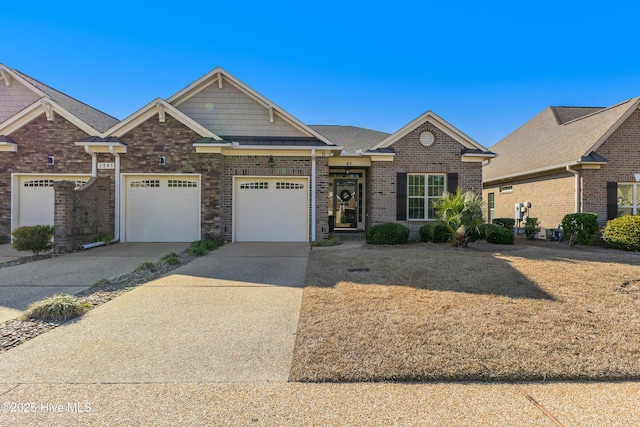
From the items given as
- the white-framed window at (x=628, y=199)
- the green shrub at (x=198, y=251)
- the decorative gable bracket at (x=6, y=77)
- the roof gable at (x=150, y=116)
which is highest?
the decorative gable bracket at (x=6, y=77)

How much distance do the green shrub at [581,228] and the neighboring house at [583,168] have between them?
1659 mm

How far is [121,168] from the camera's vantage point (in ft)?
36.9

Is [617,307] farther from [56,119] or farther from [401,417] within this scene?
[56,119]

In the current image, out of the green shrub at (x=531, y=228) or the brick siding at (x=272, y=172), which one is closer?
the brick siding at (x=272, y=172)

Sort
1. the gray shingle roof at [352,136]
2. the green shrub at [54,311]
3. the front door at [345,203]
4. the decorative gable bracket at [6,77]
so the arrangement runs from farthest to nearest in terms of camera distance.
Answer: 1. the front door at [345,203]
2. the gray shingle roof at [352,136]
3. the decorative gable bracket at [6,77]
4. the green shrub at [54,311]

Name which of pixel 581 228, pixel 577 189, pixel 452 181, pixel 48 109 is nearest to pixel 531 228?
pixel 581 228

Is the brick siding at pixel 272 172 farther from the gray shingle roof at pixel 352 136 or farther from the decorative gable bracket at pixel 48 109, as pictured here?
the decorative gable bracket at pixel 48 109

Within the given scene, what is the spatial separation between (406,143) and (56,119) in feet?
40.3

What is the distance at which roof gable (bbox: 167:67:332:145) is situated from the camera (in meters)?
12.4

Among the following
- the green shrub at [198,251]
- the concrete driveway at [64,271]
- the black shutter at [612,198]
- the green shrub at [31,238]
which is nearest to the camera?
the concrete driveway at [64,271]

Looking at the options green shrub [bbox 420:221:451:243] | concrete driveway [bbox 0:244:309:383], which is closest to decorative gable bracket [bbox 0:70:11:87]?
concrete driveway [bbox 0:244:309:383]

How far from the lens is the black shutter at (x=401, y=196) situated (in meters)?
12.7

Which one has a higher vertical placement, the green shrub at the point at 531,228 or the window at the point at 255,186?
the window at the point at 255,186

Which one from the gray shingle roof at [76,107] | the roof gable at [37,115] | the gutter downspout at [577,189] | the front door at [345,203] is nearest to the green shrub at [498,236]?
the gutter downspout at [577,189]
